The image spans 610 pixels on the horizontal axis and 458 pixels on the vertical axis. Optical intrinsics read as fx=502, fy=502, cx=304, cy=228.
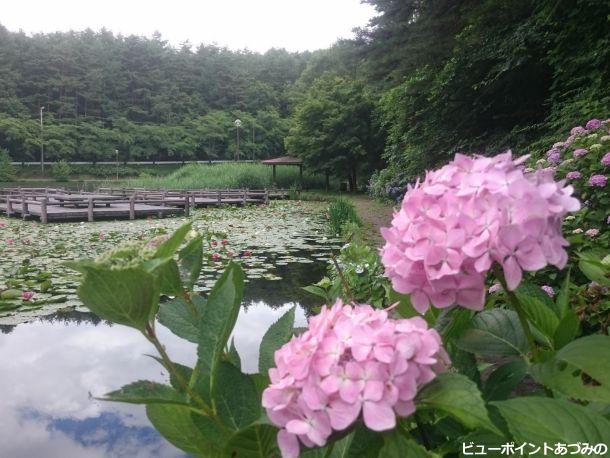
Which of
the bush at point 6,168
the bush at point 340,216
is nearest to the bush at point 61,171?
the bush at point 6,168

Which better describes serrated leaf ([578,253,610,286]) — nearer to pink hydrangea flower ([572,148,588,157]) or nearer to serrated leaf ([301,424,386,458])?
serrated leaf ([301,424,386,458])

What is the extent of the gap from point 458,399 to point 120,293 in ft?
1.15

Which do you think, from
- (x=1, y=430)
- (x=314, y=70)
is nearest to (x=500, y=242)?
(x=1, y=430)

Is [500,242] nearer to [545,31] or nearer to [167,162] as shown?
[545,31]

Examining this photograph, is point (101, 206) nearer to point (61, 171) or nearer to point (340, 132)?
point (340, 132)

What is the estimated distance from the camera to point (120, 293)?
51 cm

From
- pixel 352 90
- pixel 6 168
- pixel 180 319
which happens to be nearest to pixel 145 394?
pixel 180 319

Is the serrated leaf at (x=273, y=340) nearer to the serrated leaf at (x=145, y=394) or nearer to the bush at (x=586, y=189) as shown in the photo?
the serrated leaf at (x=145, y=394)

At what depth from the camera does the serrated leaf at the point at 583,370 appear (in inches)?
20.2

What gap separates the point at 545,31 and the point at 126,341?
664cm

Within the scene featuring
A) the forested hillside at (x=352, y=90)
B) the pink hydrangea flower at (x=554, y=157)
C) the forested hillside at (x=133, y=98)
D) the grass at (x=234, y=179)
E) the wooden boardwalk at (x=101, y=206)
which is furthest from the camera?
the forested hillside at (x=133, y=98)

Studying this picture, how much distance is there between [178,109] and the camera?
51.8 meters

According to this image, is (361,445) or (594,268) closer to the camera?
(361,445)

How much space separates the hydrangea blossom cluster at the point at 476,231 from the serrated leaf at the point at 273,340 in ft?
0.74
